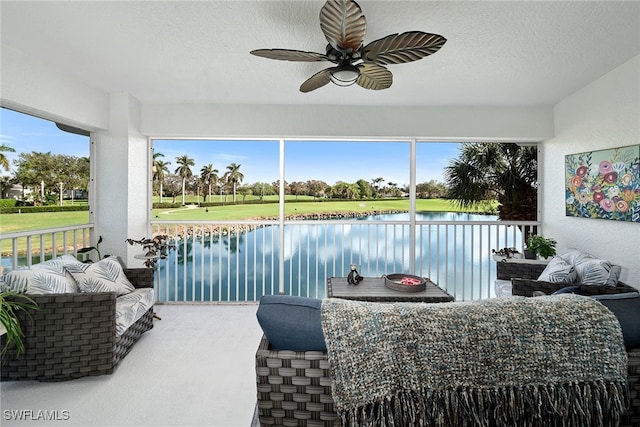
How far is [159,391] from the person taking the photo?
2285 mm

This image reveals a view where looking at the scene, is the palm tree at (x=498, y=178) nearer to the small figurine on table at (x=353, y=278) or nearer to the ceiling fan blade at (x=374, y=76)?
the small figurine on table at (x=353, y=278)

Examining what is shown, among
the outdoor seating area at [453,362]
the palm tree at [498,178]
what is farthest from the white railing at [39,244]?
the palm tree at [498,178]

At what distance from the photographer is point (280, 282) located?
4.39 metres

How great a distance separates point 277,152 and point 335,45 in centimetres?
270

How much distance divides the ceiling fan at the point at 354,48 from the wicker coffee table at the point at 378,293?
5.55 feet

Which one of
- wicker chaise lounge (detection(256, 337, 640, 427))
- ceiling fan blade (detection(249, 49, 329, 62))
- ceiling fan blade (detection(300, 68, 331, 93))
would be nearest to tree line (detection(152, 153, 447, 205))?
ceiling fan blade (detection(300, 68, 331, 93))

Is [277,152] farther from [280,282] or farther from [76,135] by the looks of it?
[76,135]

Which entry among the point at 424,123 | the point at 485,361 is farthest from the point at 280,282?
the point at 485,361

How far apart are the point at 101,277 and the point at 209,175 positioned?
6.60 feet

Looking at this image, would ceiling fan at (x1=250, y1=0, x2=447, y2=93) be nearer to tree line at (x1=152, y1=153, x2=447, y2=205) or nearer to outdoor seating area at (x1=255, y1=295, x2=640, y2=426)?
outdoor seating area at (x1=255, y1=295, x2=640, y2=426)

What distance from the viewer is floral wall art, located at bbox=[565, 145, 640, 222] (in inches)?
120

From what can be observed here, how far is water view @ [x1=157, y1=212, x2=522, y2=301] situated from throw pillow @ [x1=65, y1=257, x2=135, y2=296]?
4.24ft

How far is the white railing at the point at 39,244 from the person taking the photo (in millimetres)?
2900

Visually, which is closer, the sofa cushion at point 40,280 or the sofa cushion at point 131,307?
the sofa cushion at point 40,280
